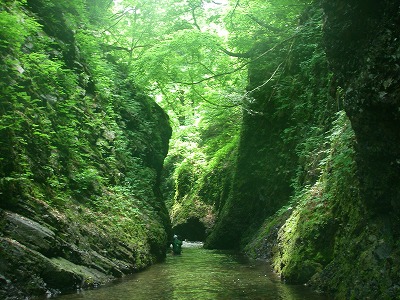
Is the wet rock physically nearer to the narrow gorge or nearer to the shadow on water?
the narrow gorge

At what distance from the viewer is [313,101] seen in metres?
14.0

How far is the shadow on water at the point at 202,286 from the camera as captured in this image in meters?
7.02

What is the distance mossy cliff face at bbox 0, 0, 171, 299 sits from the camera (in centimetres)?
685

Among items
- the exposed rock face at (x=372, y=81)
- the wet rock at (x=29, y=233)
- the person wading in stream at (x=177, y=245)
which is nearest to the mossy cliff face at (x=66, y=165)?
the wet rock at (x=29, y=233)

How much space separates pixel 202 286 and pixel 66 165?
4529 millimetres

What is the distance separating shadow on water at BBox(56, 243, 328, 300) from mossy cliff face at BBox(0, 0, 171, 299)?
546 millimetres

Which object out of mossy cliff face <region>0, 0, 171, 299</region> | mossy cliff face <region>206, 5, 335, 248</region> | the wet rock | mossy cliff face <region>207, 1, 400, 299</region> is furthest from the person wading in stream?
the wet rock

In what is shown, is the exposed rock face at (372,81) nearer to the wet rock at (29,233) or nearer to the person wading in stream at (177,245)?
the wet rock at (29,233)

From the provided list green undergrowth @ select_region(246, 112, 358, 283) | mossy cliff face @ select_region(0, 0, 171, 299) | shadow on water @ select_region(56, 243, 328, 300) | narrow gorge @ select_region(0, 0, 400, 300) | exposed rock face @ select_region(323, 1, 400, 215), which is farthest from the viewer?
green undergrowth @ select_region(246, 112, 358, 283)

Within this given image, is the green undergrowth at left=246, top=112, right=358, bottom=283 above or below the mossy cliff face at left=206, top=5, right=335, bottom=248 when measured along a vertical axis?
below

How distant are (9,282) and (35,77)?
534 centimetres

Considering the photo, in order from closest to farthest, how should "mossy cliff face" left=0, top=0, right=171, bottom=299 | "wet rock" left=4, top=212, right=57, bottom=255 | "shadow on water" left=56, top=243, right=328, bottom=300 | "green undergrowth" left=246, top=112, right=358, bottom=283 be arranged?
1. "wet rock" left=4, top=212, right=57, bottom=255
2. "mossy cliff face" left=0, top=0, right=171, bottom=299
3. "shadow on water" left=56, top=243, right=328, bottom=300
4. "green undergrowth" left=246, top=112, right=358, bottom=283

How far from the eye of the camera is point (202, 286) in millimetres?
8141

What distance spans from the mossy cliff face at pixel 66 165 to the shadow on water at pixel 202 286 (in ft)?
1.79
